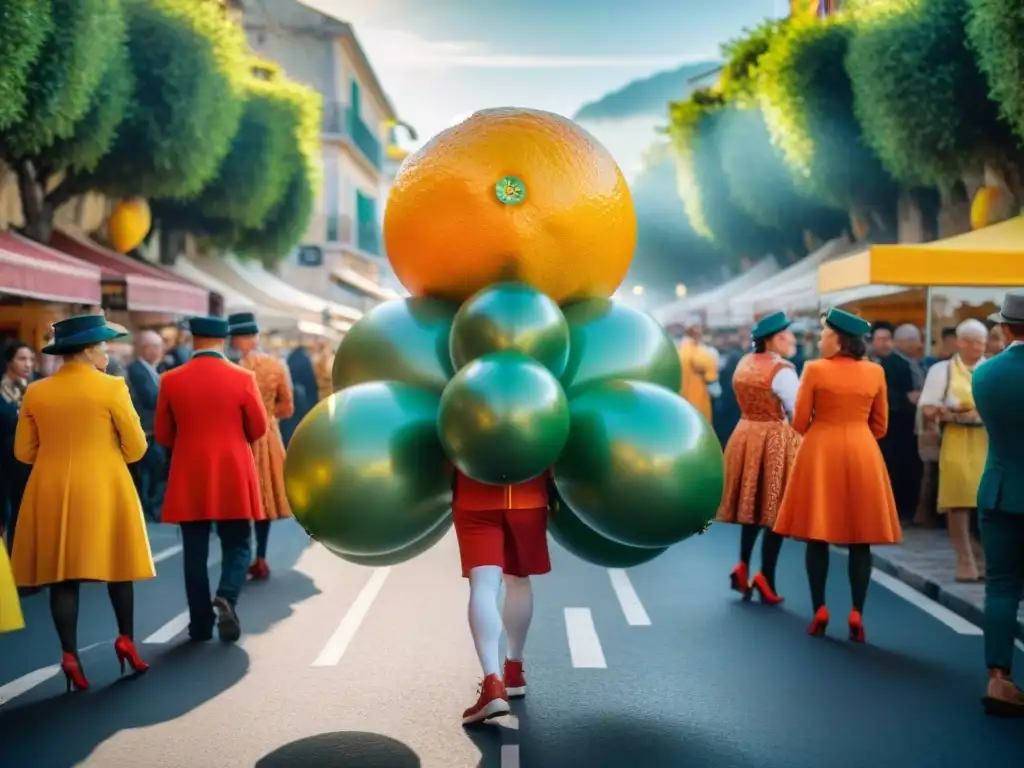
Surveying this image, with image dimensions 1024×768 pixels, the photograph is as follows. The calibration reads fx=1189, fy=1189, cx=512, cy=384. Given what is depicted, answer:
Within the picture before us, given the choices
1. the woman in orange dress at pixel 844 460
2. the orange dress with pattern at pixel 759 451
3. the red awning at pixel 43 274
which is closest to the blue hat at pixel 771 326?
A: the orange dress with pattern at pixel 759 451

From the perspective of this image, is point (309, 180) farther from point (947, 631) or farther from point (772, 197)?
point (947, 631)

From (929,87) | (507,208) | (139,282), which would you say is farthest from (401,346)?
(929,87)

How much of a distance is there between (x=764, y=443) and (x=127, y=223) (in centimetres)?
1549

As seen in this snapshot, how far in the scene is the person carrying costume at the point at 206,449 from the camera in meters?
6.56

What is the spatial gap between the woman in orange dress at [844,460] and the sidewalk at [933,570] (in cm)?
82

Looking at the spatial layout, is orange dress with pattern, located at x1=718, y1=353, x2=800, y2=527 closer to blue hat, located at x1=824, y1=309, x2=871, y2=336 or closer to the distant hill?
blue hat, located at x1=824, y1=309, x2=871, y2=336

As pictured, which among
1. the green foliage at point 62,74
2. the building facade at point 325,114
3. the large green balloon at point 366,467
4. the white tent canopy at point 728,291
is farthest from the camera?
the building facade at point 325,114

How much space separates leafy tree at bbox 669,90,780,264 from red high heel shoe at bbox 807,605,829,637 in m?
23.4

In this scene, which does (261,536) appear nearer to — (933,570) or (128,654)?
(128,654)

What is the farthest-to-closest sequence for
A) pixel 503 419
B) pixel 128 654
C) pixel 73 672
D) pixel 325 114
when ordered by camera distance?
pixel 325 114
pixel 128 654
pixel 73 672
pixel 503 419

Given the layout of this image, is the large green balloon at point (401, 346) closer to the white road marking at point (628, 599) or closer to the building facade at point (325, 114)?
the white road marking at point (628, 599)

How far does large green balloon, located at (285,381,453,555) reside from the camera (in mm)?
4457

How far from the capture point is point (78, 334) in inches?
228

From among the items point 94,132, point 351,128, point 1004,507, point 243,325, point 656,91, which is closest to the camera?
point 1004,507
